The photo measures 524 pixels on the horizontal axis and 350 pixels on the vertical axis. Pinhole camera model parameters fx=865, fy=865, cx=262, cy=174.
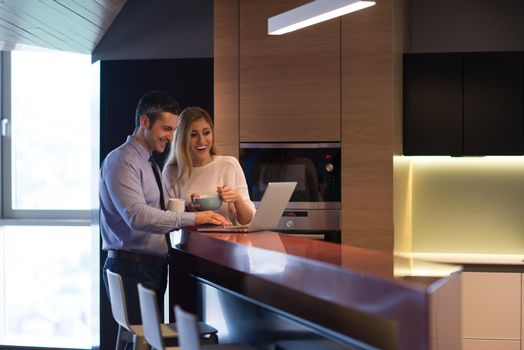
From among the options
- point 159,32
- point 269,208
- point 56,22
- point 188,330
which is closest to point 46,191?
point 159,32

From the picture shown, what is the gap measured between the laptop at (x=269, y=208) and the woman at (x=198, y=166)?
0.43m

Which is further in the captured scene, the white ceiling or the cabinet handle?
the cabinet handle

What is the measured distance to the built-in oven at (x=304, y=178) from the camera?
17.2ft

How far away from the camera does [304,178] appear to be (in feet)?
17.4

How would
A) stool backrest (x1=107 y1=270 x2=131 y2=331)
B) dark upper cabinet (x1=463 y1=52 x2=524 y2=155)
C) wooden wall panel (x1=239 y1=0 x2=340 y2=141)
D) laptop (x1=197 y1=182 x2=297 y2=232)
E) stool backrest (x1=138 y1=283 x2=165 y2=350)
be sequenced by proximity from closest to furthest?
stool backrest (x1=138 y1=283 x2=165 y2=350) → stool backrest (x1=107 y1=270 x2=131 y2=331) → laptop (x1=197 y1=182 x2=297 y2=232) → wooden wall panel (x1=239 y1=0 x2=340 y2=141) → dark upper cabinet (x1=463 y1=52 x2=524 y2=155)

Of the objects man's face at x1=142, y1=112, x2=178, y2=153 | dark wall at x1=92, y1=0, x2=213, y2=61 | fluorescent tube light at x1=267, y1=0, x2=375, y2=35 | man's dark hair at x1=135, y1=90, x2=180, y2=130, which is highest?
dark wall at x1=92, y1=0, x2=213, y2=61

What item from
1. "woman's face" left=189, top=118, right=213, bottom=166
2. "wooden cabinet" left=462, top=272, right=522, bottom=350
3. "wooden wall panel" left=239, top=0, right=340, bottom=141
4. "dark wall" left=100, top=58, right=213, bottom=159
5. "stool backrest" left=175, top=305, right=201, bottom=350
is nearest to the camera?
"stool backrest" left=175, top=305, right=201, bottom=350

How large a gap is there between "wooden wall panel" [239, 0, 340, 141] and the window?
2352mm

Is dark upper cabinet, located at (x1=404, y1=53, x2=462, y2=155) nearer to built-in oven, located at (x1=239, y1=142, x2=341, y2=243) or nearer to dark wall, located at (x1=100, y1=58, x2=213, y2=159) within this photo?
built-in oven, located at (x1=239, y1=142, x2=341, y2=243)

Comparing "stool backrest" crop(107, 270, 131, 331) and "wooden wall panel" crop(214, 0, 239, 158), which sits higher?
"wooden wall panel" crop(214, 0, 239, 158)

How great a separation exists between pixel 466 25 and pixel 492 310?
1958 mm

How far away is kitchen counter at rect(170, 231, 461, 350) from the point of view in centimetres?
212

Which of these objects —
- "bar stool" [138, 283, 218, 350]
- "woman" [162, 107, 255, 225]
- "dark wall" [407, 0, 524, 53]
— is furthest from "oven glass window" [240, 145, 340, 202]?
"bar stool" [138, 283, 218, 350]

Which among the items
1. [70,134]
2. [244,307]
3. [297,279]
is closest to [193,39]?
[70,134]
